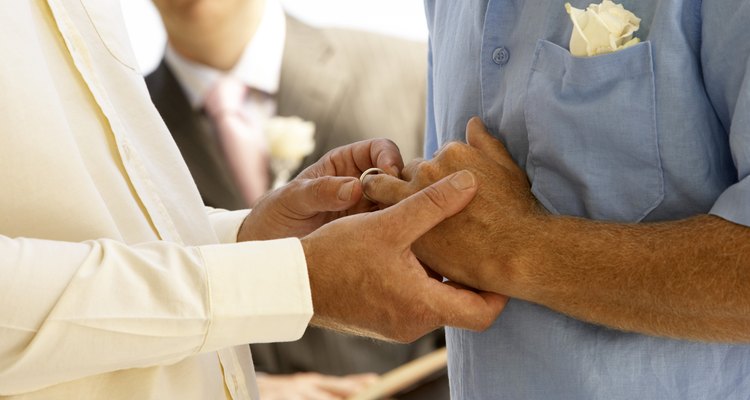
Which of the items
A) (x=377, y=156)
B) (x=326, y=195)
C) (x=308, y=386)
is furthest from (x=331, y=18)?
(x=326, y=195)

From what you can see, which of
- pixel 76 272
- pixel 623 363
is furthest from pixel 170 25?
pixel 623 363

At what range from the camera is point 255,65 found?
138 inches

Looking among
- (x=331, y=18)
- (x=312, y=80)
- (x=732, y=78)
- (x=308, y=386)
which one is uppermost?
(x=732, y=78)

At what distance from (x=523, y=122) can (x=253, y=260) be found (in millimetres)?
517

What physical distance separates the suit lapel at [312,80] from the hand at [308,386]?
0.84m

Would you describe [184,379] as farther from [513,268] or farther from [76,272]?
[513,268]

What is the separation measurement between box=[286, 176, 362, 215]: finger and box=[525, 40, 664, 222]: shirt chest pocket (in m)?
0.35

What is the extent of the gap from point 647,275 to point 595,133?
0.24 meters

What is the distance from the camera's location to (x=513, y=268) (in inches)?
57.7

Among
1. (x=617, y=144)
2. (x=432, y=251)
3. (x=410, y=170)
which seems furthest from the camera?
(x=410, y=170)

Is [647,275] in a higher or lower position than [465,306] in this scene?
higher

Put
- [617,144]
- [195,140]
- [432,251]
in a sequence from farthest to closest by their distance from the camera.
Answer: [195,140] → [432,251] → [617,144]

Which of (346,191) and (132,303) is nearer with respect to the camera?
(132,303)

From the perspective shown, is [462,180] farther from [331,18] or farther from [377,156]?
[331,18]
